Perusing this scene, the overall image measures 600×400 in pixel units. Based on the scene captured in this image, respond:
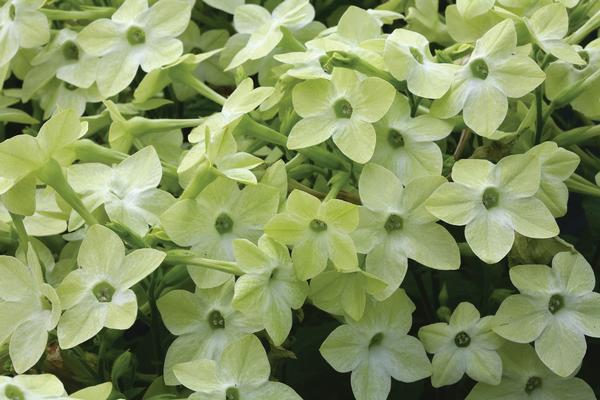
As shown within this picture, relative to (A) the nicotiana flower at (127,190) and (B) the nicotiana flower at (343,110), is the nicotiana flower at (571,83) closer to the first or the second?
(B) the nicotiana flower at (343,110)

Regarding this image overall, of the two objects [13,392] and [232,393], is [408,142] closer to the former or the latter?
[232,393]

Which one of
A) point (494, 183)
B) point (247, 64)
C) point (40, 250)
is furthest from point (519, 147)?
point (40, 250)

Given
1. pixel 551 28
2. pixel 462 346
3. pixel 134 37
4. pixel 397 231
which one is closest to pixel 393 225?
pixel 397 231

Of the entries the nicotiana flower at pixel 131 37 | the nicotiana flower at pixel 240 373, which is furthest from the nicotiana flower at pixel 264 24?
the nicotiana flower at pixel 240 373

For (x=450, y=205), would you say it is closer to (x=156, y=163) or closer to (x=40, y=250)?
(x=156, y=163)

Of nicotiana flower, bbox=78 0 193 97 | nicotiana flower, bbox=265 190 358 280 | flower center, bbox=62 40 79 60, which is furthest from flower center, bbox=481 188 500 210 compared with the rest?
flower center, bbox=62 40 79 60

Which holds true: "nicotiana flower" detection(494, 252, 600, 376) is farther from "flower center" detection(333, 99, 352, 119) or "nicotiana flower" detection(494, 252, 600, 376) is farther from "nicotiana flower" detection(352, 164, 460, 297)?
"flower center" detection(333, 99, 352, 119)

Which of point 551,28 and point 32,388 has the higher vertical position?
point 551,28
